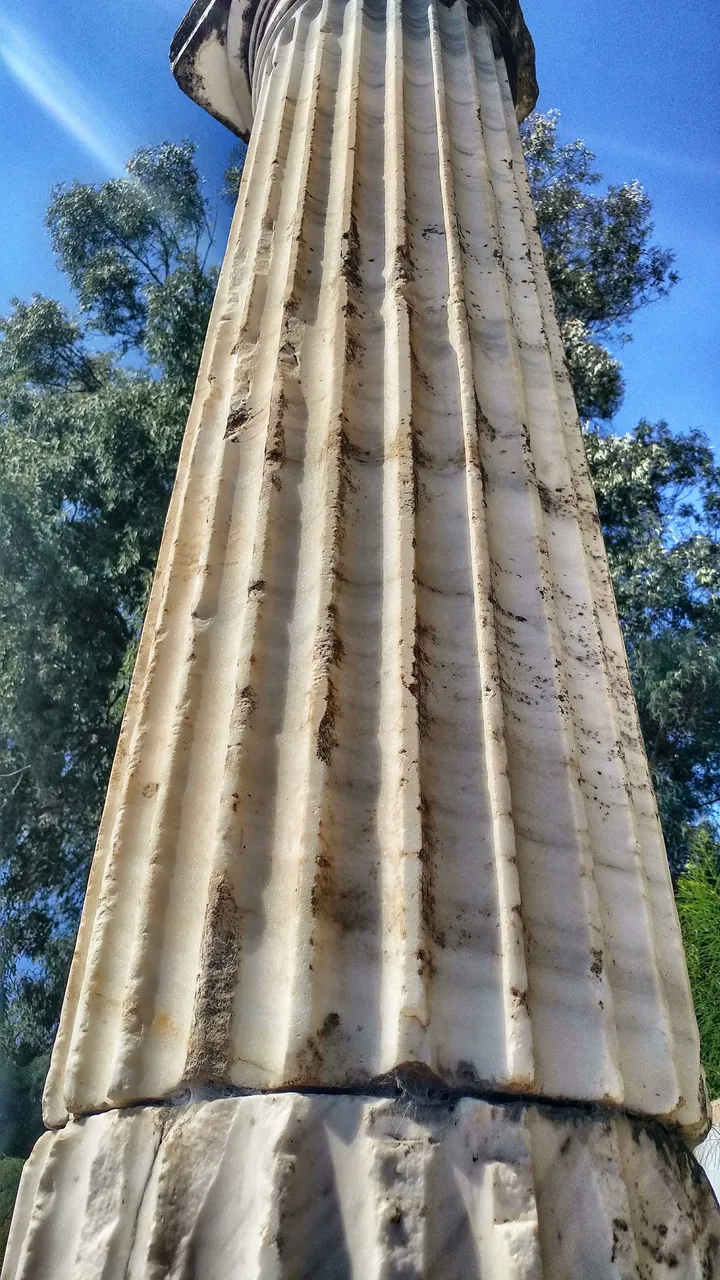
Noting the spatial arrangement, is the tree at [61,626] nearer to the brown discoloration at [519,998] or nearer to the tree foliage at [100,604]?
the tree foliage at [100,604]

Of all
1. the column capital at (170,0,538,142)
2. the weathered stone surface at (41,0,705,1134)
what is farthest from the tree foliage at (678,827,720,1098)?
the column capital at (170,0,538,142)

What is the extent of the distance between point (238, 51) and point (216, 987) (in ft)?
20.5

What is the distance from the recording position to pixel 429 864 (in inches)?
86.0

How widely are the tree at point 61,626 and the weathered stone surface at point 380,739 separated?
8.97 metres

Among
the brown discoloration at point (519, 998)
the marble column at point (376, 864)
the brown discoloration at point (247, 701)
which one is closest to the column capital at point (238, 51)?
the marble column at point (376, 864)

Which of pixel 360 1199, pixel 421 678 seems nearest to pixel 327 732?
pixel 421 678

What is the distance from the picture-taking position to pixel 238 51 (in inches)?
246

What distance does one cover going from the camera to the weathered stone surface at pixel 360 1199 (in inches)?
67.9

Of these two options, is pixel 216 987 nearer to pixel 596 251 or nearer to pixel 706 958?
pixel 706 958

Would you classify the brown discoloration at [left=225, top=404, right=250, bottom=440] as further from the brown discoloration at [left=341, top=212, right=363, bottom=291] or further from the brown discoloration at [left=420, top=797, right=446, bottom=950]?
the brown discoloration at [left=420, top=797, right=446, bottom=950]

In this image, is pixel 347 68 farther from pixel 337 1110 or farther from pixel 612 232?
pixel 612 232

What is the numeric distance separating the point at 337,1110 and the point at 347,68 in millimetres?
4679

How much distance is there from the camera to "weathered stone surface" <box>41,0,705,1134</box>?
2.02m

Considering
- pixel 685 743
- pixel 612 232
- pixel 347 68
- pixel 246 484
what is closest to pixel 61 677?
pixel 685 743
